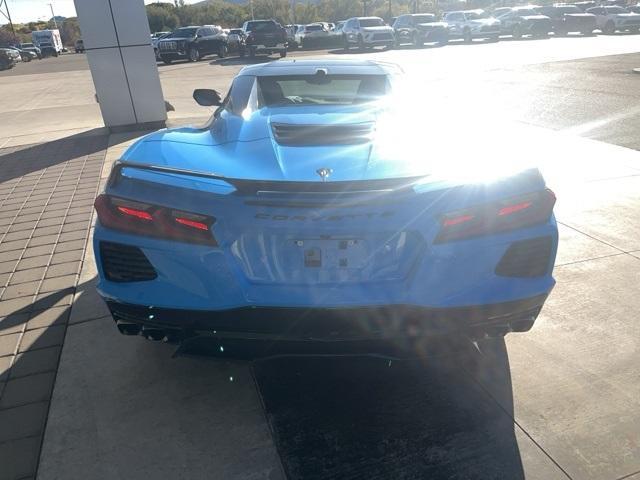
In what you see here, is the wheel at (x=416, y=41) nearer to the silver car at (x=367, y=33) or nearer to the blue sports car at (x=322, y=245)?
the silver car at (x=367, y=33)

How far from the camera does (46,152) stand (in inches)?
328

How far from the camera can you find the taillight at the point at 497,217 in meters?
1.99

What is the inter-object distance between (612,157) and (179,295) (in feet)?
21.2

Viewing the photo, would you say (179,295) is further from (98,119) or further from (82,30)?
(98,119)

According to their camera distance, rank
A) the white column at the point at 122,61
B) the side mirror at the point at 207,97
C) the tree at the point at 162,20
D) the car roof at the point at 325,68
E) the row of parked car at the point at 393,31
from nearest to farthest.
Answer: the car roof at the point at 325,68 < the side mirror at the point at 207,97 < the white column at the point at 122,61 < the row of parked car at the point at 393,31 < the tree at the point at 162,20

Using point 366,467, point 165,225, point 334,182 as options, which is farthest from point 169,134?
point 366,467

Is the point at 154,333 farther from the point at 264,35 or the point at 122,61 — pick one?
the point at 264,35

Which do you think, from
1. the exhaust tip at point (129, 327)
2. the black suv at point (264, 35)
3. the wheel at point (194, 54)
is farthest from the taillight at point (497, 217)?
the wheel at point (194, 54)

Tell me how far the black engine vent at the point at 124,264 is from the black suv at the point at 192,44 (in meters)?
26.6

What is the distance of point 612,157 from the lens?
21.7ft

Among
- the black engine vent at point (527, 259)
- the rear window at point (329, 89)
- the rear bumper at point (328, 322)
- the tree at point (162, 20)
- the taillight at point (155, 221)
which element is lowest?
the rear bumper at point (328, 322)

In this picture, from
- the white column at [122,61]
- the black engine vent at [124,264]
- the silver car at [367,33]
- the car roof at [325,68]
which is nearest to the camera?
the black engine vent at [124,264]

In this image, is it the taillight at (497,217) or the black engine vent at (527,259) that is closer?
the taillight at (497,217)

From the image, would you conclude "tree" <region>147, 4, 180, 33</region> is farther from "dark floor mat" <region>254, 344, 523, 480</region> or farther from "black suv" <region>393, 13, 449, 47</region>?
"dark floor mat" <region>254, 344, 523, 480</region>
